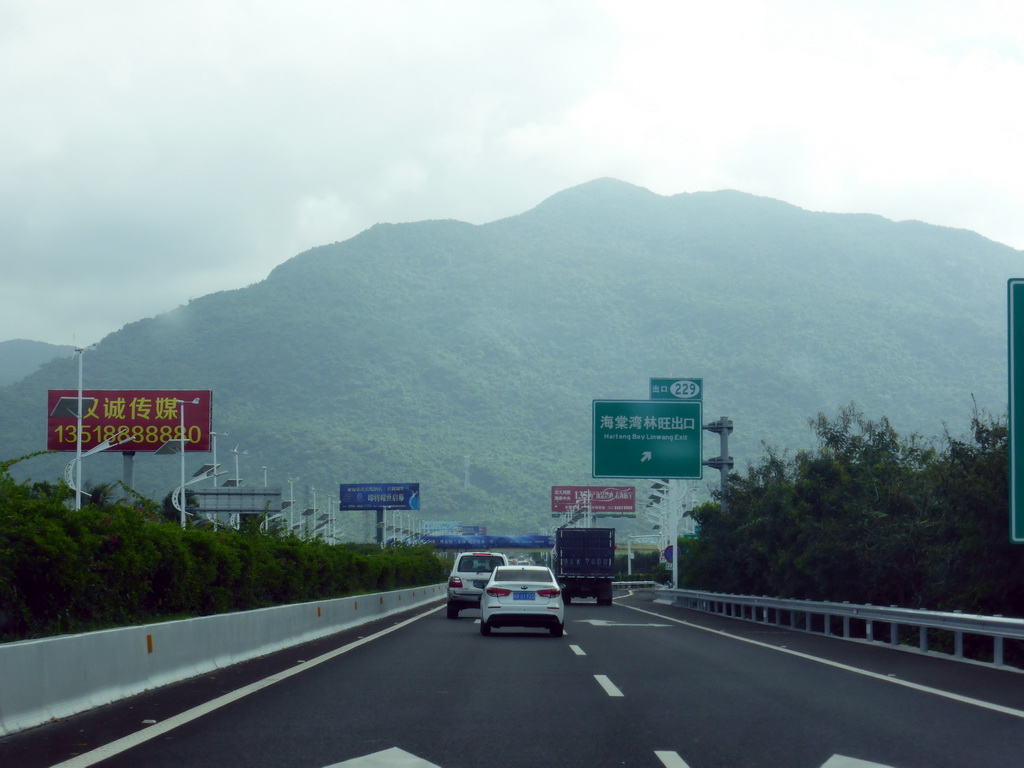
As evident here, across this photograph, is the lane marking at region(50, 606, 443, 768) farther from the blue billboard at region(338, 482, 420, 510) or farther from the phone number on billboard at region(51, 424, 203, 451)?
the blue billboard at region(338, 482, 420, 510)

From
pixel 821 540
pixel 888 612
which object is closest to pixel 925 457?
pixel 821 540

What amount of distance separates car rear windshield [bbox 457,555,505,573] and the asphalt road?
658 inches

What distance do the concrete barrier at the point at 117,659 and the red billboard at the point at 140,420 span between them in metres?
44.5

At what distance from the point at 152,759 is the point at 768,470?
38.2 meters

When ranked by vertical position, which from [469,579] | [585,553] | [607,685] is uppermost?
[607,685]

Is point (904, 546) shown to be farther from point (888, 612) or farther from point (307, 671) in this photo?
point (307, 671)

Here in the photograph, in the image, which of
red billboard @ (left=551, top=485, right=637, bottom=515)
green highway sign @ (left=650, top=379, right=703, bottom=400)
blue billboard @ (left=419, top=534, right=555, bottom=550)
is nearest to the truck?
green highway sign @ (left=650, top=379, right=703, bottom=400)

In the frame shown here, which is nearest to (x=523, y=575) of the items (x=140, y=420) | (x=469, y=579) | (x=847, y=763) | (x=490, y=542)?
(x=469, y=579)

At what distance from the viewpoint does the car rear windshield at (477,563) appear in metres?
35.8

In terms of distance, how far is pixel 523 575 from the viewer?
79.7 feet

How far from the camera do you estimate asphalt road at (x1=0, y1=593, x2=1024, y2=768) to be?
8.96m

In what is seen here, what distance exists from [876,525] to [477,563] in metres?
11.8

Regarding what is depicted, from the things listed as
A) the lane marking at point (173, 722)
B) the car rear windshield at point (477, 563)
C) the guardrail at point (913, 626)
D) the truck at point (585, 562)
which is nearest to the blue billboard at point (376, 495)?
the truck at point (585, 562)

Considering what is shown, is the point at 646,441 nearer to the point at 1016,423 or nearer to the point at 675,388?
the point at 675,388
